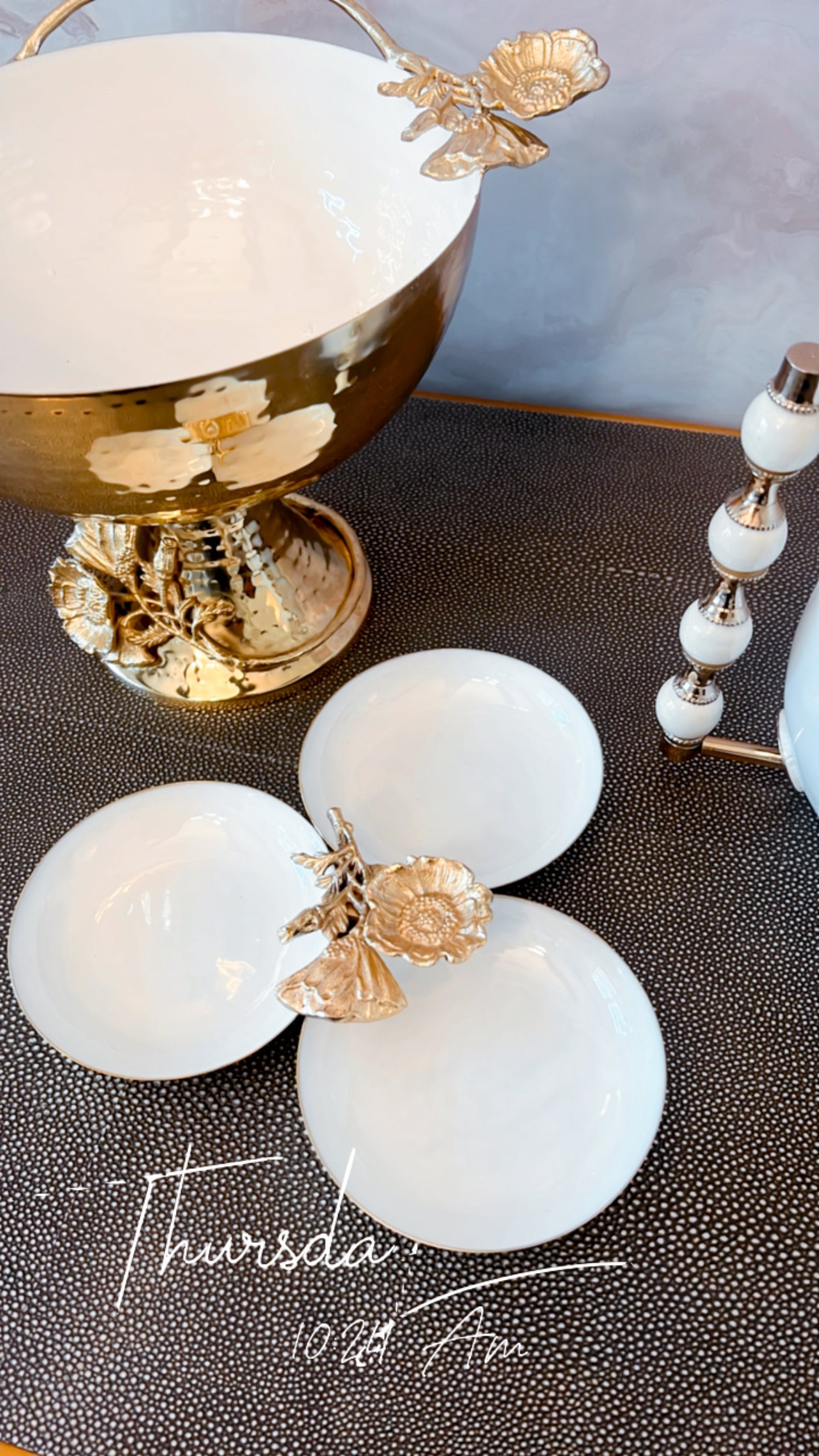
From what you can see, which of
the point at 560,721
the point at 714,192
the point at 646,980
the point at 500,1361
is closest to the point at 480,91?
the point at 714,192

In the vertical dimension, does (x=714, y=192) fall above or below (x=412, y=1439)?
above

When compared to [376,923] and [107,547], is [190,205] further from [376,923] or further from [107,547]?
[376,923]

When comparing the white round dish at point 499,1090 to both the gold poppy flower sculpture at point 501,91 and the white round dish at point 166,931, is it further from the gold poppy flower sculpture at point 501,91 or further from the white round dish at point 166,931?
the gold poppy flower sculpture at point 501,91

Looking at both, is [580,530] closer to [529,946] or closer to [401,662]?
[401,662]

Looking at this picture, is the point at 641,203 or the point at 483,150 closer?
the point at 483,150

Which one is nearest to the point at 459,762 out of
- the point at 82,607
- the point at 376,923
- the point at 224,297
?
the point at 376,923

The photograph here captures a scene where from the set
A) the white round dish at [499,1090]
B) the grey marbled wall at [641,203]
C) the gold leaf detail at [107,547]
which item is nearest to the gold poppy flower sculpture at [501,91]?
the grey marbled wall at [641,203]

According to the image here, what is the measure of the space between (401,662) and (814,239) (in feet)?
1.21

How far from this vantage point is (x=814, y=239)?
→ 626 mm

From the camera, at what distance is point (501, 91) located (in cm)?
49

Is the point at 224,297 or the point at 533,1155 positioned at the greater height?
the point at 224,297

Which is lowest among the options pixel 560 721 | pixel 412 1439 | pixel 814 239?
pixel 412 1439

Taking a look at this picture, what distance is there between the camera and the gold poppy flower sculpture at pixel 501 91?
471 millimetres

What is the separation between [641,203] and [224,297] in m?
0.26
